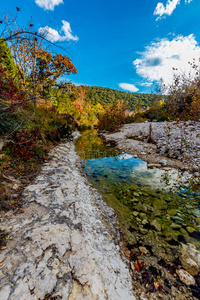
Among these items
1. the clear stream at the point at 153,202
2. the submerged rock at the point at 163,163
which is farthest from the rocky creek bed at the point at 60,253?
the submerged rock at the point at 163,163

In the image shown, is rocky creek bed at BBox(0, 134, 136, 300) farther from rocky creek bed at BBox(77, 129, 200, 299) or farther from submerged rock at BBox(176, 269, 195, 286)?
submerged rock at BBox(176, 269, 195, 286)

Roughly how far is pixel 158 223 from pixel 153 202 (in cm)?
77

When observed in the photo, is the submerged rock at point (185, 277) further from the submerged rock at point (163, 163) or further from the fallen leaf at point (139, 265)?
the submerged rock at point (163, 163)

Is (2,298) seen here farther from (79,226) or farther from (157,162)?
(157,162)

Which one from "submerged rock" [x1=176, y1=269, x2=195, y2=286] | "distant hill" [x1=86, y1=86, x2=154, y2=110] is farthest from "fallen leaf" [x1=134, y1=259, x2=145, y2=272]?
"distant hill" [x1=86, y1=86, x2=154, y2=110]

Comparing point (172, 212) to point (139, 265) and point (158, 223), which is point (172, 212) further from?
point (139, 265)

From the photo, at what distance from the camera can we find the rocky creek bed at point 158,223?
186 cm

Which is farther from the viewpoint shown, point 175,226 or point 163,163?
point 163,163

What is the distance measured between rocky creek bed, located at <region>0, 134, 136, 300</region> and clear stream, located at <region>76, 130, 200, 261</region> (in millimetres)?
575

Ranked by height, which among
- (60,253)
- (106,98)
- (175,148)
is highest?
(106,98)

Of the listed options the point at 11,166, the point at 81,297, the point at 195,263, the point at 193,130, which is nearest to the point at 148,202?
the point at 195,263

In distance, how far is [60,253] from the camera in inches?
69.4

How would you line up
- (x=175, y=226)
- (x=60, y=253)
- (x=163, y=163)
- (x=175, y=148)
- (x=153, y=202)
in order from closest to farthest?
(x=60, y=253) → (x=175, y=226) → (x=153, y=202) → (x=163, y=163) → (x=175, y=148)

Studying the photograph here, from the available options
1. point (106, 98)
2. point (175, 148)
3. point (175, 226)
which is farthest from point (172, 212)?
point (106, 98)
